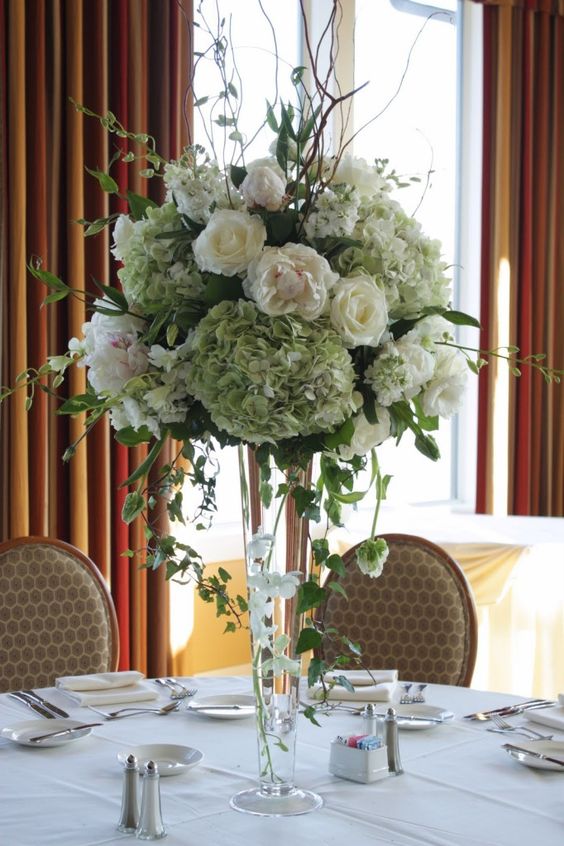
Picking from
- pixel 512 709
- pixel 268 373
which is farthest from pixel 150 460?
pixel 512 709

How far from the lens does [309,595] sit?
1.37m

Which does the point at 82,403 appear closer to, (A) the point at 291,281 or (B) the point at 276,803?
(A) the point at 291,281

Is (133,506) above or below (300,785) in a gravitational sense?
above

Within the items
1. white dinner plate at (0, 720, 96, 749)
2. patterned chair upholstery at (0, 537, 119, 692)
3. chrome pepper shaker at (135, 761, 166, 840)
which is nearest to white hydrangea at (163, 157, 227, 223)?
chrome pepper shaker at (135, 761, 166, 840)

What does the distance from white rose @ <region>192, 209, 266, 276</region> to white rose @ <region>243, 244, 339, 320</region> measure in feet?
0.05

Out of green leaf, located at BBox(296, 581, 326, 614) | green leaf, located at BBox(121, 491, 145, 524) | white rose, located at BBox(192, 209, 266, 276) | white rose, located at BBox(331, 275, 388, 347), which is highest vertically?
white rose, located at BBox(192, 209, 266, 276)

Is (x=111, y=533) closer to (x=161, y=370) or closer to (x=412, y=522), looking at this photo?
(x=412, y=522)

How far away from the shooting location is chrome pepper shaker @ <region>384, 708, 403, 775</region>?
1.57 meters

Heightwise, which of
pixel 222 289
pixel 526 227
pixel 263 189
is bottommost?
pixel 222 289

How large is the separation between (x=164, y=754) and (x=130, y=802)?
264 mm

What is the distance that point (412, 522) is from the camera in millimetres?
4273

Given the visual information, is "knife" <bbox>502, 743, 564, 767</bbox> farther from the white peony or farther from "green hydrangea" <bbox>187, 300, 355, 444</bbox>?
the white peony

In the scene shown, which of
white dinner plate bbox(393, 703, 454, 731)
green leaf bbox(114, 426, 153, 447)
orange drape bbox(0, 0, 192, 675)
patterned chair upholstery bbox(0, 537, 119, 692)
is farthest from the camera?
orange drape bbox(0, 0, 192, 675)

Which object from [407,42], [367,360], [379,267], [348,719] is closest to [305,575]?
[367,360]
